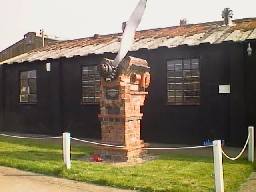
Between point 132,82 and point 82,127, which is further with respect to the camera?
point 82,127

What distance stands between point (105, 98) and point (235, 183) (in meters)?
4.49

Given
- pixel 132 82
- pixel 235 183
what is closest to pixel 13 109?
pixel 132 82

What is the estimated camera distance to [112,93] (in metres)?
10.7

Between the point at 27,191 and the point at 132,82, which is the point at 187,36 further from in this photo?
the point at 27,191

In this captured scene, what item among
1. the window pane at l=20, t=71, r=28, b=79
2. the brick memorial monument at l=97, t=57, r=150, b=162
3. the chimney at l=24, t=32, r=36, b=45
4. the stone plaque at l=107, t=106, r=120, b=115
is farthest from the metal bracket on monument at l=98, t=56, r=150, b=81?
the chimney at l=24, t=32, r=36, b=45

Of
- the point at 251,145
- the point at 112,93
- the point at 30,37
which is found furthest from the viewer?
the point at 30,37

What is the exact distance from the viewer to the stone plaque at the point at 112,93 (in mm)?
10633

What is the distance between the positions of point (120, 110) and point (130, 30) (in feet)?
7.80

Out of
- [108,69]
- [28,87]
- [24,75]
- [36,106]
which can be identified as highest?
[24,75]

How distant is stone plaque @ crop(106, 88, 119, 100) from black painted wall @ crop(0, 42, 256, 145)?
4.43 meters

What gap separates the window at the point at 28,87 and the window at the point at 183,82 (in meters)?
7.94

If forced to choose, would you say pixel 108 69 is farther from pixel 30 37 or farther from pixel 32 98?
pixel 30 37

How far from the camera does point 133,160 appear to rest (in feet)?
34.1

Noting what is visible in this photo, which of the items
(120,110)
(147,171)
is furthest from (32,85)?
(147,171)
